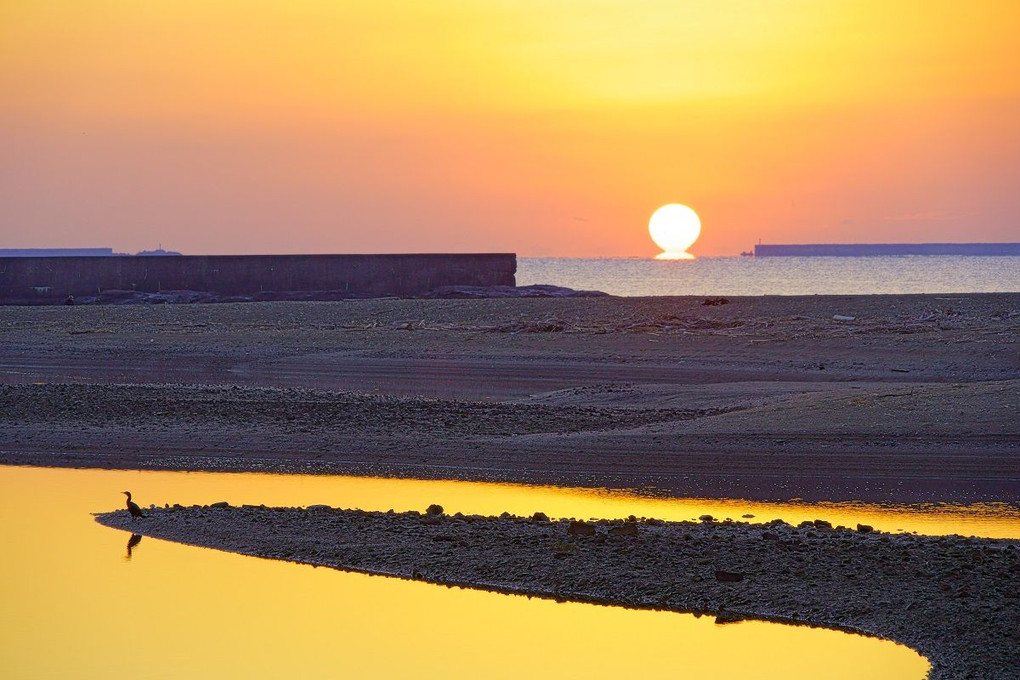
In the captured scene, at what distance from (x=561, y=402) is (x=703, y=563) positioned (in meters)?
10.7

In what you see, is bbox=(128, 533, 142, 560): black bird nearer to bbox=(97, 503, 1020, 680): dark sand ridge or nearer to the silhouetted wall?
bbox=(97, 503, 1020, 680): dark sand ridge

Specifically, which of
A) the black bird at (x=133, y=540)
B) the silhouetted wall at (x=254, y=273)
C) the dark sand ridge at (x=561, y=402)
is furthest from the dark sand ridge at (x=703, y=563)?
the silhouetted wall at (x=254, y=273)

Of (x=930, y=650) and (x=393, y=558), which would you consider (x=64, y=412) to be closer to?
(x=393, y=558)

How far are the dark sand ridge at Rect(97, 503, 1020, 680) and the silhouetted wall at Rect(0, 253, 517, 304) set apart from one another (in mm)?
41051

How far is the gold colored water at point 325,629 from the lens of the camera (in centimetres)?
840

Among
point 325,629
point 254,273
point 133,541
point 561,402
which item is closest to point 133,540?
point 133,541

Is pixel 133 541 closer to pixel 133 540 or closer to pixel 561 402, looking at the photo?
pixel 133 540

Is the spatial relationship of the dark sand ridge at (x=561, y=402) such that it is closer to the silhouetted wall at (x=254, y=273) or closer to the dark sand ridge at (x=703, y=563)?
the dark sand ridge at (x=703, y=563)

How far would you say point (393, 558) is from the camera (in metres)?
10.6

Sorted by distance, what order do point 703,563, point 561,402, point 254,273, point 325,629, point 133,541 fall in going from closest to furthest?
point 325,629, point 703,563, point 133,541, point 561,402, point 254,273

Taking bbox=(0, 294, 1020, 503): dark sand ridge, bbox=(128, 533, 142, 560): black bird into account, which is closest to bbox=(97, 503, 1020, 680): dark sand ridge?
bbox=(128, 533, 142, 560): black bird

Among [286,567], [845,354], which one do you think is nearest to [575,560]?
[286,567]

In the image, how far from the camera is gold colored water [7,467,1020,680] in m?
8.40

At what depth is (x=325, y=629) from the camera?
922 centimetres
